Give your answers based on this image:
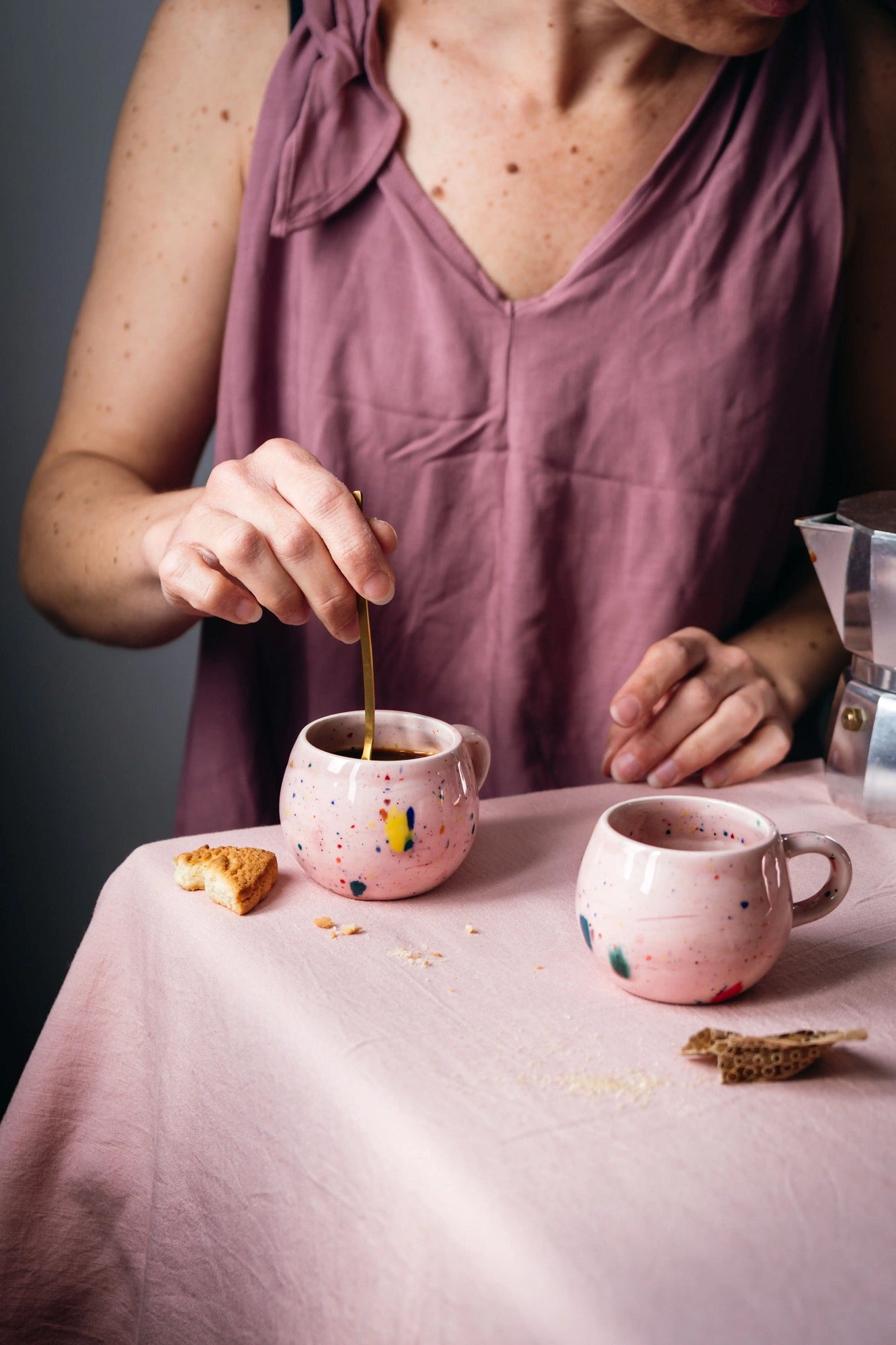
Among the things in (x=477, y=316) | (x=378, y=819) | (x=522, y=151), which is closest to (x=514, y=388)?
(x=477, y=316)

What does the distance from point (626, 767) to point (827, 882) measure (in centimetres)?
29

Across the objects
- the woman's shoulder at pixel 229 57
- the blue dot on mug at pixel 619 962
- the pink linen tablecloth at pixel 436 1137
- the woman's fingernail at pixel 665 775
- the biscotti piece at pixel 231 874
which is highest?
the woman's shoulder at pixel 229 57

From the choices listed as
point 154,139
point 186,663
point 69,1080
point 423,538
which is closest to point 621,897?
point 69,1080

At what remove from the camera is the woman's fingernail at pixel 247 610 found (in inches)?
29.5

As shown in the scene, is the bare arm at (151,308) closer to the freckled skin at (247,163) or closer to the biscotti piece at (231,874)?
the freckled skin at (247,163)

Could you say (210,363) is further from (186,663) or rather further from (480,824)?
(480,824)

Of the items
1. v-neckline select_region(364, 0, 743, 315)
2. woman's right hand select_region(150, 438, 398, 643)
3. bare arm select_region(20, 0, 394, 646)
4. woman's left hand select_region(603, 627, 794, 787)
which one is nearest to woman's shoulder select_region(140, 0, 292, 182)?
bare arm select_region(20, 0, 394, 646)

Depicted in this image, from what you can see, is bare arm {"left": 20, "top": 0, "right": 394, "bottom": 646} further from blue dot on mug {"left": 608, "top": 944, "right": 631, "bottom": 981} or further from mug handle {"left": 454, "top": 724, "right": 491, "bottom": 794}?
blue dot on mug {"left": 608, "top": 944, "right": 631, "bottom": 981}

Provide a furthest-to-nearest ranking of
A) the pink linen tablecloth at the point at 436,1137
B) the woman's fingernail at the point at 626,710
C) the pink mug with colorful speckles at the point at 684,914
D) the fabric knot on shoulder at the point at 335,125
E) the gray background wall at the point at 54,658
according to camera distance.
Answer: the gray background wall at the point at 54,658, the fabric knot on shoulder at the point at 335,125, the woman's fingernail at the point at 626,710, the pink mug with colorful speckles at the point at 684,914, the pink linen tablecloth at the point at 436,1137

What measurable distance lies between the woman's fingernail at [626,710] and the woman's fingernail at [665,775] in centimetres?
5

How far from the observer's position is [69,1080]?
67 centimetres

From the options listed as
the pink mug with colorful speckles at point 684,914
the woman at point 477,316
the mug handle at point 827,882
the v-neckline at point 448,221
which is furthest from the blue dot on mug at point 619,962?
the v-neckline at point 448,221

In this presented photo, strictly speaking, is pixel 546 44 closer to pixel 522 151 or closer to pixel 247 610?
pixel 522 151

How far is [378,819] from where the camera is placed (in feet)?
2.12
